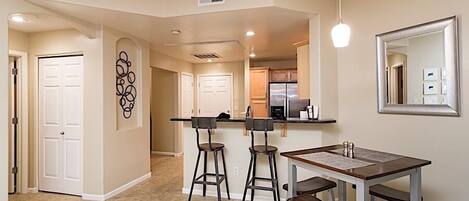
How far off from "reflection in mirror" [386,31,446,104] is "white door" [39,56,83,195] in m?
3.81

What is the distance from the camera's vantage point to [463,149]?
2.26m

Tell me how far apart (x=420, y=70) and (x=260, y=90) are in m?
4.34

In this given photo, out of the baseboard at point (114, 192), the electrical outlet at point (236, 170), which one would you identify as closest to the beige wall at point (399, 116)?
the electrical outlet at point (236, 170)

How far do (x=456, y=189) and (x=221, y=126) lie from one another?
8.17 ft

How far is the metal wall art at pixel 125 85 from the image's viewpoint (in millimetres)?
4082

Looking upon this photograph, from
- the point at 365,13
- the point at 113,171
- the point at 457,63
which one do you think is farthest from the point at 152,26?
the point at 457,63

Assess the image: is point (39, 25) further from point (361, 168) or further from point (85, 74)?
point (361, 168)

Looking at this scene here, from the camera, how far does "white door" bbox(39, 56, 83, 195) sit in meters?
3.92

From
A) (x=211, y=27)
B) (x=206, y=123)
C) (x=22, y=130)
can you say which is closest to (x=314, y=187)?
(x=206, y=123)

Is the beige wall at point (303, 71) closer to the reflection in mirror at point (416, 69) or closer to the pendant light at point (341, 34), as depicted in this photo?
the reflection in mirror at point (416, 69)

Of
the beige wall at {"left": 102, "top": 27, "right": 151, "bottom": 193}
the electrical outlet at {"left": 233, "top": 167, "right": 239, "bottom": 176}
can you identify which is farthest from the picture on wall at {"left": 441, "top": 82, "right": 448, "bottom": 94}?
the beige wall at {"left": 102, "top": 27, "right": 151, "bottom": 193}

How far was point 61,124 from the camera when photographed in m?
4.00

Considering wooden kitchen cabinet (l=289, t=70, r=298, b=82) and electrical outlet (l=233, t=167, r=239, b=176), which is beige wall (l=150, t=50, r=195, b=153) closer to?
wooden kitchen cabinet (l=289, t=70, r=298, b=82)

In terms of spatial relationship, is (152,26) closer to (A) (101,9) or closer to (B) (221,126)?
(A) (101,9)
